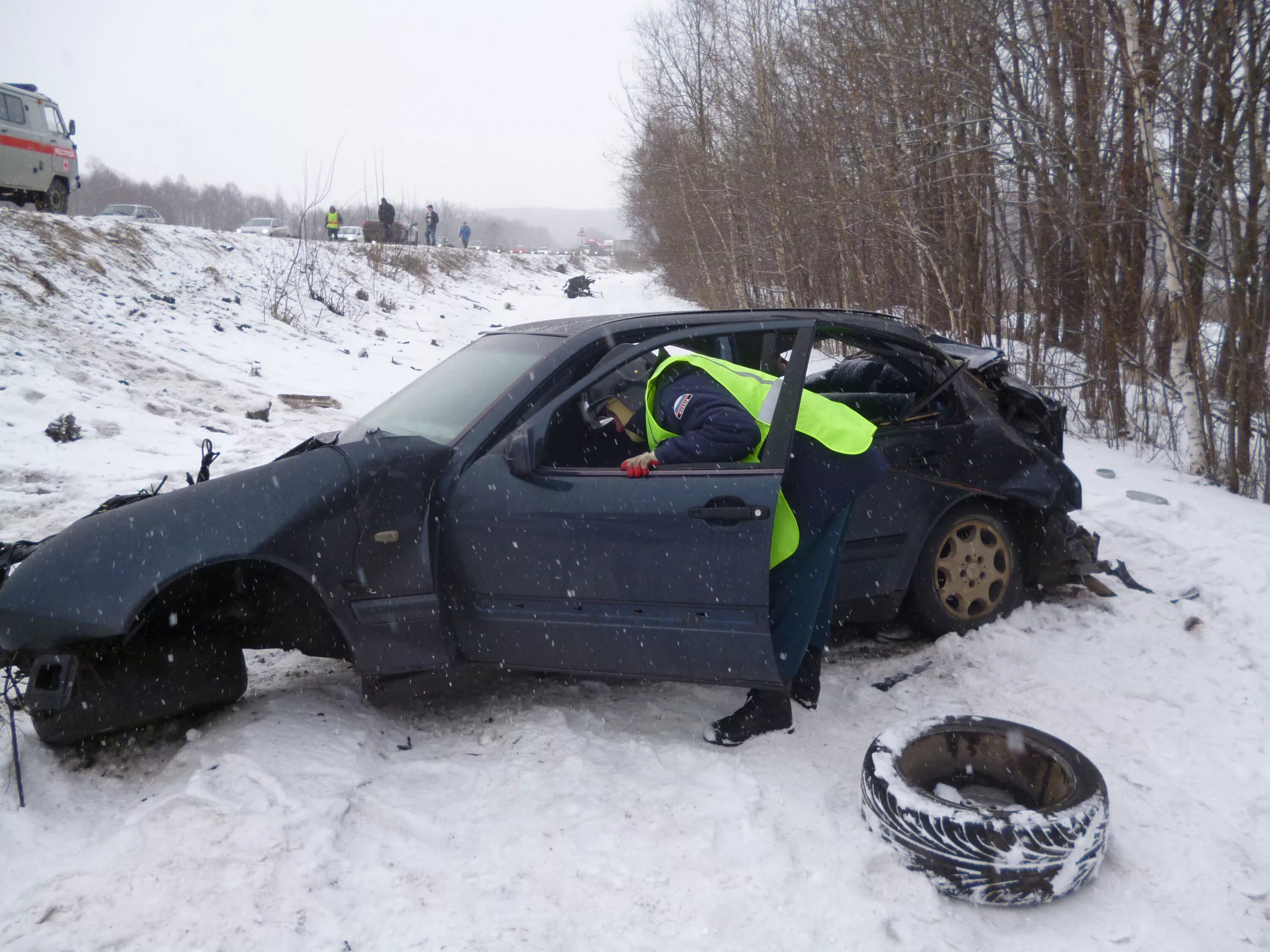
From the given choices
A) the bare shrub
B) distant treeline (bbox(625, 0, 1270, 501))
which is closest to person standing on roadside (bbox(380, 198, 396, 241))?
the bare shrub

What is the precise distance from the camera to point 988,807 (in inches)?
102

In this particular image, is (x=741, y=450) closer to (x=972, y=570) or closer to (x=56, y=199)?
(x=972, y=570)

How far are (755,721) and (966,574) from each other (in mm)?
1529

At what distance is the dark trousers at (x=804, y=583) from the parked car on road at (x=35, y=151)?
18.0 metres

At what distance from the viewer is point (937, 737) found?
3.04 meters

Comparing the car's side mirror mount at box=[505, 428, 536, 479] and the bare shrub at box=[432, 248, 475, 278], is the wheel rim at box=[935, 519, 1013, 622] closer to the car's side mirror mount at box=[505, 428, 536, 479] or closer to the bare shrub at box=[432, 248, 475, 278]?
the car's side mirror mount at box=[505, 428, 536, 479]

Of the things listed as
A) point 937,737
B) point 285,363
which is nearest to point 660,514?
point 937,737

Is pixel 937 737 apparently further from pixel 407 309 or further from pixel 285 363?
pixel 407 309

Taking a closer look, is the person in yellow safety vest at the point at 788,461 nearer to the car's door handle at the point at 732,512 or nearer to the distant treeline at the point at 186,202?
the car's door handle at the point at 732,512

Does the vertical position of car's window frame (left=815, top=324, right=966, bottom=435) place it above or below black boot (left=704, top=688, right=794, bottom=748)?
above

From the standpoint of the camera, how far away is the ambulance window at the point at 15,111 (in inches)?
613

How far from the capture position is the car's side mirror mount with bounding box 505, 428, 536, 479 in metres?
3.02

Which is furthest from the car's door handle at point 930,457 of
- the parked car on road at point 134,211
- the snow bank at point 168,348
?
the parked car on road at point 134,211

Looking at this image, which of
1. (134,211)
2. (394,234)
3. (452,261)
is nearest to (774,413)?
(452,261)
